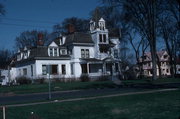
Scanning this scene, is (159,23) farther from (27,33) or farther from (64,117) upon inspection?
(27,33)

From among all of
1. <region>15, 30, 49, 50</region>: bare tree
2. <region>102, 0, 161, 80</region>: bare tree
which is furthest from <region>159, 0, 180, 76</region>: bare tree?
<region>15, 30, 49, 50</region>: bare tree

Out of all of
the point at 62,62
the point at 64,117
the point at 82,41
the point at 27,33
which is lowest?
the point at 64,117

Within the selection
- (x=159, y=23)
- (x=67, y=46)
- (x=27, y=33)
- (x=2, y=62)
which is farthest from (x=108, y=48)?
(x=2, y=62)

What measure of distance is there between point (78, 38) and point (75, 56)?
135 inches

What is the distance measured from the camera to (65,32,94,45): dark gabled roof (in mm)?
53287

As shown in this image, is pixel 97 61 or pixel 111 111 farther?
pixel 97 61

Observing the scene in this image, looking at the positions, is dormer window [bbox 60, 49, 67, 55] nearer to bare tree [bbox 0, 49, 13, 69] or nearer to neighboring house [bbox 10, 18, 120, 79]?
neighboring house [bbox 10, 18, 120, 79]

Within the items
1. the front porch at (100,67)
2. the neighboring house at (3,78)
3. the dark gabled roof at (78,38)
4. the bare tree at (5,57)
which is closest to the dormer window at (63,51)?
the dark gabled roof at (78,38)

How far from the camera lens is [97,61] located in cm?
5438

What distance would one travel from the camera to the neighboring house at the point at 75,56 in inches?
2020

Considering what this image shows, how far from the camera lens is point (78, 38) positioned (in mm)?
54062

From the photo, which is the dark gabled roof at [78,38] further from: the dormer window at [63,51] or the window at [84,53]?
the window at [84,53]

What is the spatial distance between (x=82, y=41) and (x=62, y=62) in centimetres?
525

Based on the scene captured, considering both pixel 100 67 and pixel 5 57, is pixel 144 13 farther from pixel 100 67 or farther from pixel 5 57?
pixel 5 57
